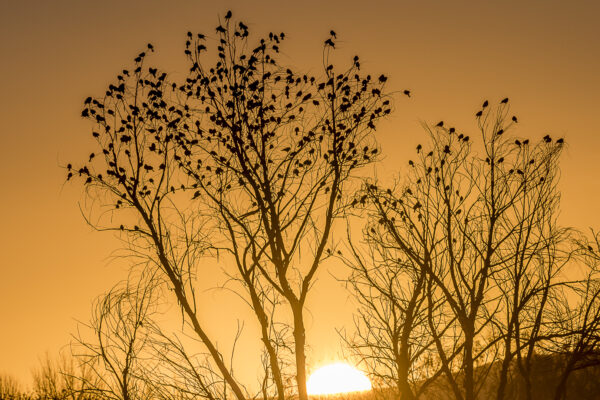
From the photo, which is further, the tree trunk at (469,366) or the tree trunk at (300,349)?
the tree trunk at (469,366)

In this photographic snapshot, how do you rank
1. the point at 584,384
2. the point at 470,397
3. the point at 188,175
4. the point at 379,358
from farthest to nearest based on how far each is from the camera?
the point at 584,384
the point at 379,358
the point at 188,175
the point at 470,397

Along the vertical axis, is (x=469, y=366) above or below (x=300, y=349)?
below

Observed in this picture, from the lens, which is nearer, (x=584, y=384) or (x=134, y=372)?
(x=134, y=372)

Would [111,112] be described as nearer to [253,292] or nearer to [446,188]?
[253,292]

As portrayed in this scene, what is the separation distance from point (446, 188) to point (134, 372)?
6.88 meters

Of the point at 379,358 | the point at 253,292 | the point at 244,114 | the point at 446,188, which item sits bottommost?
the point at 379,358

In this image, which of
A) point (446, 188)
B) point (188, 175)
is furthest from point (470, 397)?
point (188, 175)

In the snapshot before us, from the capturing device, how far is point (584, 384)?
23094mm

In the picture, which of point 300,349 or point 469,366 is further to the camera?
point 469,366

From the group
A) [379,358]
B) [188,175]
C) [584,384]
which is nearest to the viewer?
[188,175]

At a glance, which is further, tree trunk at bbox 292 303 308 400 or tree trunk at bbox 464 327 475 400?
tree trunk at bbox 464 327 475 400

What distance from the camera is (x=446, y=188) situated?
1173 centimetres

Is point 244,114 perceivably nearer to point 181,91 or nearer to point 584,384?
point 181,91

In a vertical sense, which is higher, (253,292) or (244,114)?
(244,114)
